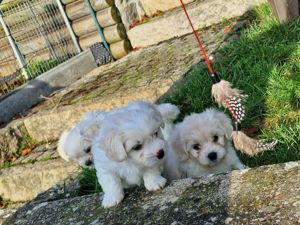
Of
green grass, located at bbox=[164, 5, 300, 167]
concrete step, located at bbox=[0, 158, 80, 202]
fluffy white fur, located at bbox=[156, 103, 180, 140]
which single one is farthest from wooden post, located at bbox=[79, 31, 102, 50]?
fluffy white fur, located at bbox=[156, 103, 180, 140]

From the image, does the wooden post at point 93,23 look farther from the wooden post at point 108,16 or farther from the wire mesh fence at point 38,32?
the wire mesh fence at point 38,32

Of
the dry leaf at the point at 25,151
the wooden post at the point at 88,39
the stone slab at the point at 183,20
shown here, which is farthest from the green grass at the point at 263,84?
the wooden post at the point at 88,39

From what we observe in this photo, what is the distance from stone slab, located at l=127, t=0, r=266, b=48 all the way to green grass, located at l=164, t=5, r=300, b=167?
3.86 feet

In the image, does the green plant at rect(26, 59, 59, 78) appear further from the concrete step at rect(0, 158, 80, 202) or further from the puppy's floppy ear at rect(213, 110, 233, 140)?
the puppy's floppy ear at rect(213, 110, 233, 140)

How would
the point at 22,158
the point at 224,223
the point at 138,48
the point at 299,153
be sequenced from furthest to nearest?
the point at 138,48 → the point at 22,158 → the point at 299,153 → the point at 224,223

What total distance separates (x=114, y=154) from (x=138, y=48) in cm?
558

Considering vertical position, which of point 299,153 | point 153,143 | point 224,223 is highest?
point 153,143

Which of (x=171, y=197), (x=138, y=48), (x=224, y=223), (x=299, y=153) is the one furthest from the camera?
(x=138, y=48)

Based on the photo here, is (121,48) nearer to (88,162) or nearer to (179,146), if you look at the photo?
(88,162)

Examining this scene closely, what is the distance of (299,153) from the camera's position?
11.3 feet

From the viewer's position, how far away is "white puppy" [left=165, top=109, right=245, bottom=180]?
357 centimetres

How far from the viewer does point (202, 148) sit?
3.61 meters

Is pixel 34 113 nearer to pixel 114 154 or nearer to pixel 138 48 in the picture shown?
pixel 138 48

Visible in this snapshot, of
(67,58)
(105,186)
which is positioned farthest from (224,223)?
(67,58)
